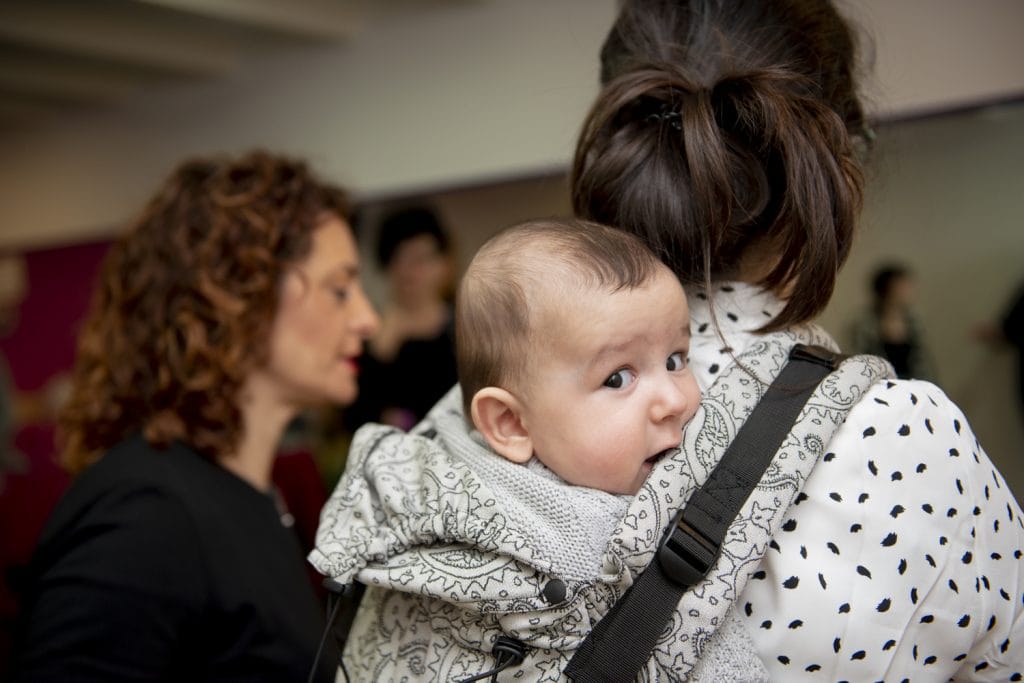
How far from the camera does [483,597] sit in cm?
84

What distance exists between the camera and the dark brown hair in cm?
88

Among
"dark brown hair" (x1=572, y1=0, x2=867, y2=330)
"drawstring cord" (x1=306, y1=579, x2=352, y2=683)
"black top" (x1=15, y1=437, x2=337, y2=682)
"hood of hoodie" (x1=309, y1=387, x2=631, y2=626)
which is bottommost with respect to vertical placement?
"black top" (x1=15, y1=437, x2=337, y2=682)

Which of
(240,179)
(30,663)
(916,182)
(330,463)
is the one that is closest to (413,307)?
(330,463)

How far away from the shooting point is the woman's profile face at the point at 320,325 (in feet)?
6.16

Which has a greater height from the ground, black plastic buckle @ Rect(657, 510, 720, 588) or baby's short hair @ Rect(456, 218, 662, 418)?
baby's short hair @ Rect(456, 218, 662, 418)

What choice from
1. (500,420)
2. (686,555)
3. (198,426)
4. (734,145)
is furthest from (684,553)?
(198,426)

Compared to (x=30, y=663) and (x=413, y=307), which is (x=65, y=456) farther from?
(x=413, y=307)

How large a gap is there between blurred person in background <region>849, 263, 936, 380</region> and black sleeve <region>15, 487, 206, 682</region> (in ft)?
6.26

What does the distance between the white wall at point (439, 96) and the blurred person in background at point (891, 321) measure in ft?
1.58

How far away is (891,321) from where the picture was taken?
2.45 m

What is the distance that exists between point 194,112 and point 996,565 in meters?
4.60

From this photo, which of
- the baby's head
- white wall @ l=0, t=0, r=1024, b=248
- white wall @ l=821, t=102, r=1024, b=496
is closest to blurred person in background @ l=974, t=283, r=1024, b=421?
white wall @ l=821, t=102, r=1024, b=496

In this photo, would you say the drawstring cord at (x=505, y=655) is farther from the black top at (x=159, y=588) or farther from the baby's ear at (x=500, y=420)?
the black top at (x=159, y=588)

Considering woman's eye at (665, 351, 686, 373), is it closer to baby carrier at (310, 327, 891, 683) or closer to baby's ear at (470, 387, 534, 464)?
baby carrier at (310, 327, 891, 683)
